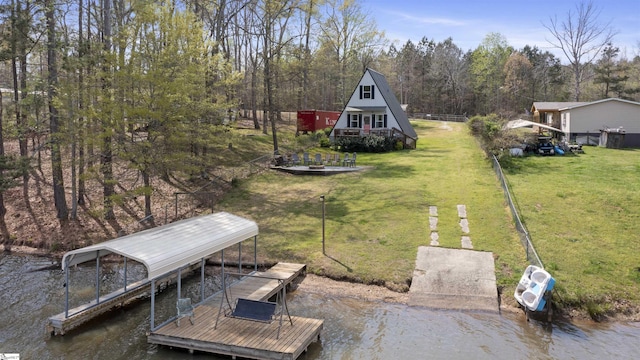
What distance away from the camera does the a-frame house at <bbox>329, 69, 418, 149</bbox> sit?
38.3 m

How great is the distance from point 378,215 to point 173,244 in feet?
36.1

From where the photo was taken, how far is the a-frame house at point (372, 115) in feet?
126

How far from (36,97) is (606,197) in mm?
25965

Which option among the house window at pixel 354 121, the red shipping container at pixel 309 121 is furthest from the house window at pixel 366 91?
the red shipping container at pixel 309 121

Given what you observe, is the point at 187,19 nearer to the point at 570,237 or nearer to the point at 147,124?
the point at 147,124

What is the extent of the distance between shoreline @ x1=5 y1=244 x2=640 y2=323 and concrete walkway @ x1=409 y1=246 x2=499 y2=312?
0.40 metres

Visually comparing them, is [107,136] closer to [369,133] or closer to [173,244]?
[173,244]

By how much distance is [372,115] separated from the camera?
39344 mm

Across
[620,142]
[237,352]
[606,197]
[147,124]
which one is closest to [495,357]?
[237,352]

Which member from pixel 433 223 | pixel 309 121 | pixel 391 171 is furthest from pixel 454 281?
pixel 309 121

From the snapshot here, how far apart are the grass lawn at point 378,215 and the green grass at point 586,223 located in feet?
4.06

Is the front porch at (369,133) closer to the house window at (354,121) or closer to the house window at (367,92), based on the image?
the house window at (354,121)

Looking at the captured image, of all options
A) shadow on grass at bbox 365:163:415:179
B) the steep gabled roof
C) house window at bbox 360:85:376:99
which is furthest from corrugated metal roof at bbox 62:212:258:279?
house window at bbox 360:85:376:99

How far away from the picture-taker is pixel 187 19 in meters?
21.7
